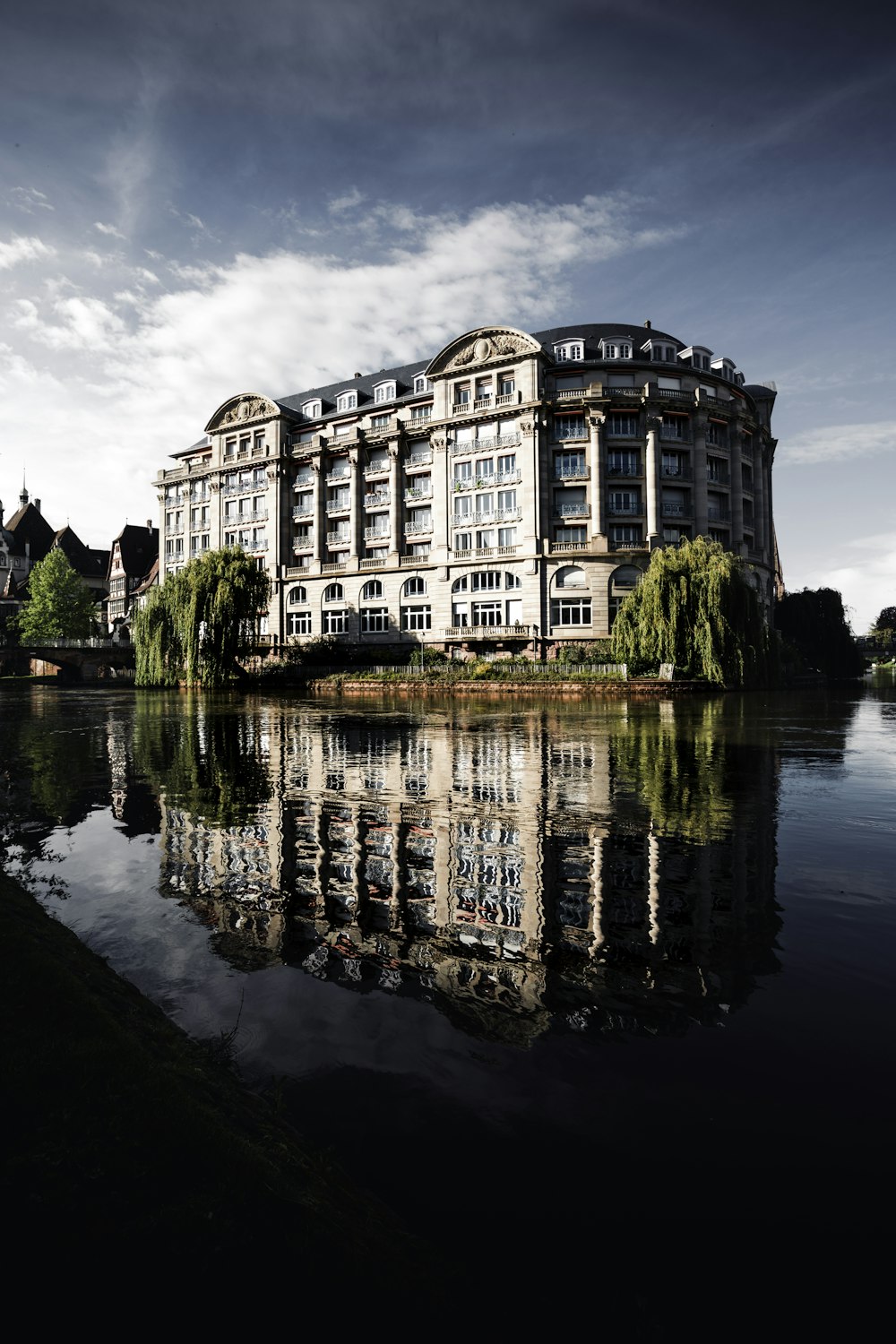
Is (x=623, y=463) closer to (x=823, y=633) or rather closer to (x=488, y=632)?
(x=488, y=632)

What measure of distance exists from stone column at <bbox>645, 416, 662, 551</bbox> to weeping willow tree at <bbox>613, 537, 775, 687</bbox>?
14688 mm

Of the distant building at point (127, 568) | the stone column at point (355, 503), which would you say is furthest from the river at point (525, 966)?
the distant building at point (127, 568)

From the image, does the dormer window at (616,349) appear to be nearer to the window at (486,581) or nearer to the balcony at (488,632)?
the window at (486,581)

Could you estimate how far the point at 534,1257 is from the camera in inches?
90.0

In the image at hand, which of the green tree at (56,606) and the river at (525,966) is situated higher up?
the green tree at (56,606)

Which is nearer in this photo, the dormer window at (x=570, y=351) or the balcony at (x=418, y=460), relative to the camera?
the dormer window at (x=570, y=351)

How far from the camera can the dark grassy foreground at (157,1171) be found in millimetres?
1996

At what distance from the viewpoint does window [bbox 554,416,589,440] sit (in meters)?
53.3

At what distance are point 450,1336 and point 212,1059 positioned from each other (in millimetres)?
1842

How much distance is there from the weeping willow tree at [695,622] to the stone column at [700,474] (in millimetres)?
16579

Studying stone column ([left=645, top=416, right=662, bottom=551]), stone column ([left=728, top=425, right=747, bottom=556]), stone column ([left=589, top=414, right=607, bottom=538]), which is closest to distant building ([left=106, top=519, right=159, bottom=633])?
stone column ([left=589, top=414, right=607, bottom=538])

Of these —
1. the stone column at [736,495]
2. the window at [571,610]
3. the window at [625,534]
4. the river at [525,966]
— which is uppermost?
the stone column at [736,495]

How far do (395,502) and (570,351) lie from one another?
58.0ft

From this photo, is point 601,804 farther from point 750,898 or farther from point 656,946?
point 656,946
